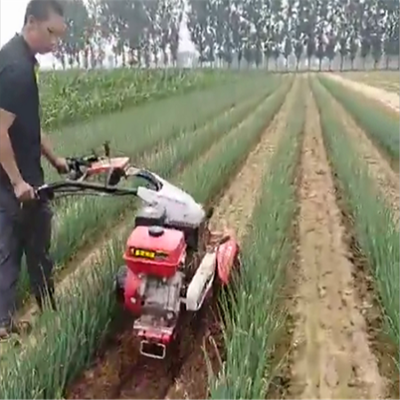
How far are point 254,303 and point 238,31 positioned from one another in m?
25.6

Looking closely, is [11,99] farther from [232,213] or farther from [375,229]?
[232,213]

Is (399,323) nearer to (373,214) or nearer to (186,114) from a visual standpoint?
(373,214)

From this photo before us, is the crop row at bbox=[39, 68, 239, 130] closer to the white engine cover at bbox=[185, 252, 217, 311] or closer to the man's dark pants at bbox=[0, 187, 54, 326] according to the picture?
the man's dark pants at bbox=[0, 187, 54, 326]

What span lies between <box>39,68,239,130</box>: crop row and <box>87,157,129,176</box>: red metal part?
686cm

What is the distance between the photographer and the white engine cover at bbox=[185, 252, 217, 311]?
8.14 ft

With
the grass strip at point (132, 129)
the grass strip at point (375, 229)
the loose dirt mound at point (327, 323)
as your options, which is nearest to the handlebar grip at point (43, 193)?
the loose dirt mound at point (327, 323)

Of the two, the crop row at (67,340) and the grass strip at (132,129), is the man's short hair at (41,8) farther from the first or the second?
the grass strip at (132,129)

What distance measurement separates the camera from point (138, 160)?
22.1 feet

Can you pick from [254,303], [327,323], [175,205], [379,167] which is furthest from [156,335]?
[379,167]

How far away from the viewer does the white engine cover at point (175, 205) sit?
2729 millimetres

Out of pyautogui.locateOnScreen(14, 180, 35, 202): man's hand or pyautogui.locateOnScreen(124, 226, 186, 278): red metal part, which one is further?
pyautogui.locateOnScreen(14, 180, 35, 202): man's hand

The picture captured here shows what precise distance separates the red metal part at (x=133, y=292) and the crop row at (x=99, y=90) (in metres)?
7.10

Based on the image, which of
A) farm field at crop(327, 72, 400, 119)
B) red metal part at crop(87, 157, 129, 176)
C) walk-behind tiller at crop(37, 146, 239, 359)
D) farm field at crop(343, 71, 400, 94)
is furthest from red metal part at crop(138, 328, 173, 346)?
farm field at crop(343, 71, 400, 94)

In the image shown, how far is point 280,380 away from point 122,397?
1.99ft
